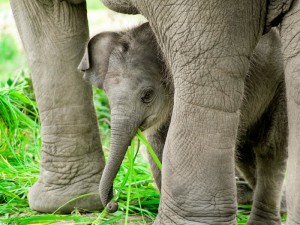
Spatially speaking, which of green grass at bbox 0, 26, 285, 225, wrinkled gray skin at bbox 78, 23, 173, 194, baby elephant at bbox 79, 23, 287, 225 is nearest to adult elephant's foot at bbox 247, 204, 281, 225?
baby elephant at bbox 79, 23, 287, 225

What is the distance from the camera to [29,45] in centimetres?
418

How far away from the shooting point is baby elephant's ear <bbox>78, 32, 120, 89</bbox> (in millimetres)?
3871

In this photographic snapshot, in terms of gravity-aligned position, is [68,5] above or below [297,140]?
above

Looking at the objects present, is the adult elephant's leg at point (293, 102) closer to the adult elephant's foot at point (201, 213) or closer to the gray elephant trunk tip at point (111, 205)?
the adult elephant's foot at point (201, 213)

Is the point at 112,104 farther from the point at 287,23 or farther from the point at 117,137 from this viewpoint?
the point at 287,23

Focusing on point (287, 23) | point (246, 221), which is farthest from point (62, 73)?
point (287, 23)

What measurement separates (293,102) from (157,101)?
3.30 feet

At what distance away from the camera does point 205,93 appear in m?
3.09

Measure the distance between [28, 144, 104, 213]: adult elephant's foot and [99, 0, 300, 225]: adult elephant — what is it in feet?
3.26

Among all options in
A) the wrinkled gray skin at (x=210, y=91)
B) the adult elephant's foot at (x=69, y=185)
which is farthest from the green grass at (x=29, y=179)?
the wrinkled gray skin at (x=210, y=91)

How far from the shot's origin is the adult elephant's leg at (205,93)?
119 inches

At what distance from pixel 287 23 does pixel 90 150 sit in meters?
1.51

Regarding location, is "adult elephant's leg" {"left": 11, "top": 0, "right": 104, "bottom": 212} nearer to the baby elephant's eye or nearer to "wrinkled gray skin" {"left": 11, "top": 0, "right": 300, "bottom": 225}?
the baby elephant's eye

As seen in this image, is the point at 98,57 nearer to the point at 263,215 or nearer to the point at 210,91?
the point at 210,91
